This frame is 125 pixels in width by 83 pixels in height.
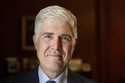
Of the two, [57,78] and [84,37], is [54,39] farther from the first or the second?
[84,37]

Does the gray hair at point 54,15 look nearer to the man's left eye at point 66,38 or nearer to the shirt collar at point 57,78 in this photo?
the man's left eye at point 66,38

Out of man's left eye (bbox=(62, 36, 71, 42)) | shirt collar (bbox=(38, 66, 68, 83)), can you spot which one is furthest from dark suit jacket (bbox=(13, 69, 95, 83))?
man's left eye (bbox=(62, 36, 71, 42))

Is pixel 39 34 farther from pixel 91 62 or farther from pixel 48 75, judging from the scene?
pixel 91 62

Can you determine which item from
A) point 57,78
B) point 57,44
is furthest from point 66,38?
point 57,78

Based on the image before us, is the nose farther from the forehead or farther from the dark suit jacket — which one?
the dark suit jacket

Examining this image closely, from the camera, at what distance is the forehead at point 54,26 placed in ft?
6.04

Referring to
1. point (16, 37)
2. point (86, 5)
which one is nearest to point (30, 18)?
point (16, 37)

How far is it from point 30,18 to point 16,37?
0.98 ft

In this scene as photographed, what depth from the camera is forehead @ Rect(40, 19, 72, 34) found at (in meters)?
1.84

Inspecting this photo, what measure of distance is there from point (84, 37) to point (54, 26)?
10.7ft

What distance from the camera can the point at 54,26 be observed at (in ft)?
6.05

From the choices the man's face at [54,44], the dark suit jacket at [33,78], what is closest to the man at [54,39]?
the man's face at [54,44]

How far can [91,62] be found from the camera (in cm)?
512

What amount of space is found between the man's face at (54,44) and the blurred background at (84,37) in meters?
2.94
